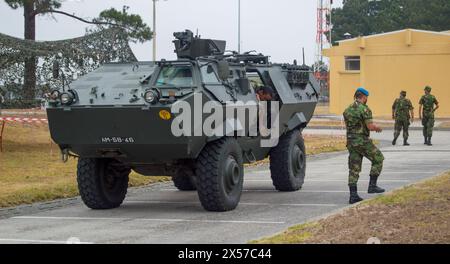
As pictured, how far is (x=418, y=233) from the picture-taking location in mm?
8578

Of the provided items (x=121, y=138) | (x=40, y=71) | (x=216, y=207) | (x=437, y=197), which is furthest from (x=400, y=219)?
(x=40, y=71)

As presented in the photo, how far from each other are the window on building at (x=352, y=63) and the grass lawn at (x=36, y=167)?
23841 mm

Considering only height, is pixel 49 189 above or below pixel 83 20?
below

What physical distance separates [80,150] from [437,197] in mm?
4742

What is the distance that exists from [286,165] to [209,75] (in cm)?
281

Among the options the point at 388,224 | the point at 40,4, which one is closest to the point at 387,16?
the point at 40,4

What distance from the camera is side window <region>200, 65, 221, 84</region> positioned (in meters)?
12.5

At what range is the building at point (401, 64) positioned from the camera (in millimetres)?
47594

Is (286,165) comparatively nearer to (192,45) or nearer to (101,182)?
(192,45)

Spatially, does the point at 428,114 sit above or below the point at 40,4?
below

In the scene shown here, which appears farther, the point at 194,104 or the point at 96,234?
the point at 194,104

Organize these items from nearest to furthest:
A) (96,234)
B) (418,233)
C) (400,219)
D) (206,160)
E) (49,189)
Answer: (418,233)
(400,219)
(96,234)
(206,160)
(49,189)

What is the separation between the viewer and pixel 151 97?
11.6 metres
